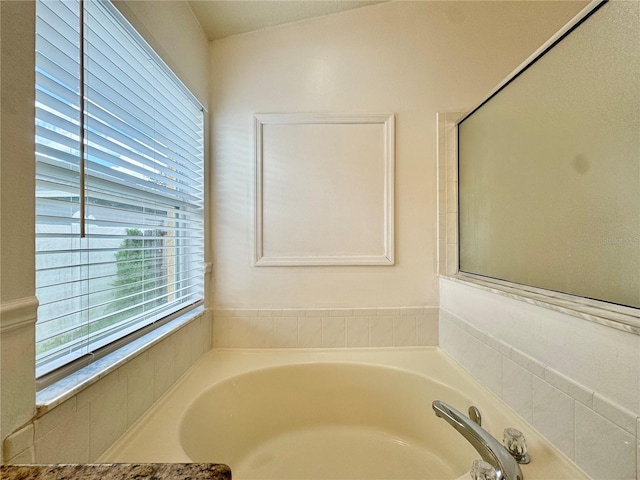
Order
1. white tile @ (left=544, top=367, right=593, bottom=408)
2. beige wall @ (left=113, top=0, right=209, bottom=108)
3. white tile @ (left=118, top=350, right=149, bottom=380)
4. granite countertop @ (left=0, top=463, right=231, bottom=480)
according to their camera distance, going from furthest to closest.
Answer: beige wall @ (left=113, top=0, right=209, bottom=108) → white tile @ (left=118, top=350, right=149, bottom=380) → white tile @ (left=544, top=367, right=593, bottom=408) → granite countertop @ (left=0, top=463, right=231, bottom=480)

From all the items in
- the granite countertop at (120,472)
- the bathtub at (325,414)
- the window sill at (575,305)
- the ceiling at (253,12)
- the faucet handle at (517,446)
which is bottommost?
the bathtub at (325,414)

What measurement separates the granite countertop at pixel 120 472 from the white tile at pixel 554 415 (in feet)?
3.23

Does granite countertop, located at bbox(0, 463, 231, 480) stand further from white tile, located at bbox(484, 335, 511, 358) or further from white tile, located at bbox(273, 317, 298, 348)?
white tile, located at bbox(273, 317, 298, 348)

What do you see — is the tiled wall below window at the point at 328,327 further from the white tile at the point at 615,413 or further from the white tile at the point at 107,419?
the white tile at the point at 615,413

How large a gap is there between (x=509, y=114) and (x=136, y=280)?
65.8 inches

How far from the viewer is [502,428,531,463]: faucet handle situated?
0.81 metres

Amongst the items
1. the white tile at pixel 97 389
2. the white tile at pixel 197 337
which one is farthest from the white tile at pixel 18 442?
the white tile at pixel 197 337

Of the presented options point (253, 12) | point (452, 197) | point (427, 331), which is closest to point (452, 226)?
point (452, 197)

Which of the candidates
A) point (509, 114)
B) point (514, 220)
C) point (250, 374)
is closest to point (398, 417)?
point (250, 374)

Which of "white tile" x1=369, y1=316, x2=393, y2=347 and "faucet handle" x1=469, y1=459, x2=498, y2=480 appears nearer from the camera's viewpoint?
"faucet handle" x1=469, y1=459, x2=498, y2=480

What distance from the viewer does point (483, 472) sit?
0.73 meters

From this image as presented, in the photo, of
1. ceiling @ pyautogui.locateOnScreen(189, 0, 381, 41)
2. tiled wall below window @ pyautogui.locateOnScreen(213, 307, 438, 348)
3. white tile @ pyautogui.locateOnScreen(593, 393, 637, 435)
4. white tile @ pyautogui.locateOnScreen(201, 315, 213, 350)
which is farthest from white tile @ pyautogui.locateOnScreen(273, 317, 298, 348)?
ceiling @ pyautogui.locateOnScreen(189, 0, 381, 41)

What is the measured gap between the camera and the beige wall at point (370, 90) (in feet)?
5.24

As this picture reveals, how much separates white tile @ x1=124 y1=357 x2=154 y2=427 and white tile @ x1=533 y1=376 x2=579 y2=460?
137 cm
